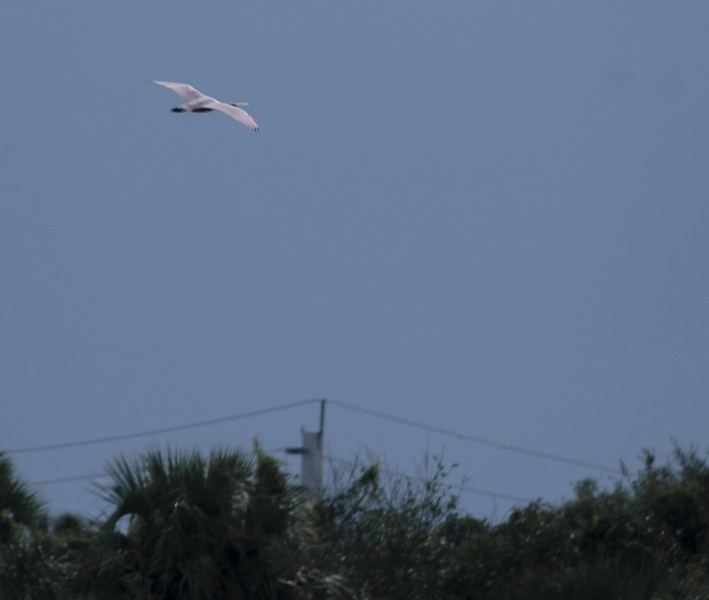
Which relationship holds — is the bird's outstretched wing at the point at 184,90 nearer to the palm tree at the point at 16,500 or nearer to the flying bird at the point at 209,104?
the flying bird at the point at 209,104

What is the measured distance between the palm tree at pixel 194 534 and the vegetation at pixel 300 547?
0.01 m

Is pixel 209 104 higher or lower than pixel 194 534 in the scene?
higher

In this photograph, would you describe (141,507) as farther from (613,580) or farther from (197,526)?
(613,580)

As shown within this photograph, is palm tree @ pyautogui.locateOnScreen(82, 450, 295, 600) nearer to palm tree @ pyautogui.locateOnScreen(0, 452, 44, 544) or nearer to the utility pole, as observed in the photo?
palm tree @ pyautogui.locateOnScreen(0, 452, 44, 544)

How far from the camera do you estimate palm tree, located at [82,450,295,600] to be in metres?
10.9

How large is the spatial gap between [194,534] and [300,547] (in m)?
0.87

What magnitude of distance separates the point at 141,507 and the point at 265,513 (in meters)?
0.99

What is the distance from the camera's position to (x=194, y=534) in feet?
36.8

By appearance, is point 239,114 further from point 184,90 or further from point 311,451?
point 311,451

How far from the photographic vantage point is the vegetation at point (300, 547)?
10.9 m

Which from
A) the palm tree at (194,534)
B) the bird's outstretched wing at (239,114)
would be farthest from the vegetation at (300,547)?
the bird's outstretched wing at (239,114)

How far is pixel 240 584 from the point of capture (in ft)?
36.5

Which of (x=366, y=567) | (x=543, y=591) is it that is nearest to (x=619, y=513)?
(x=366, y=567)

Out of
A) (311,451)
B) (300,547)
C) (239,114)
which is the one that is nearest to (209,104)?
(239,114)
